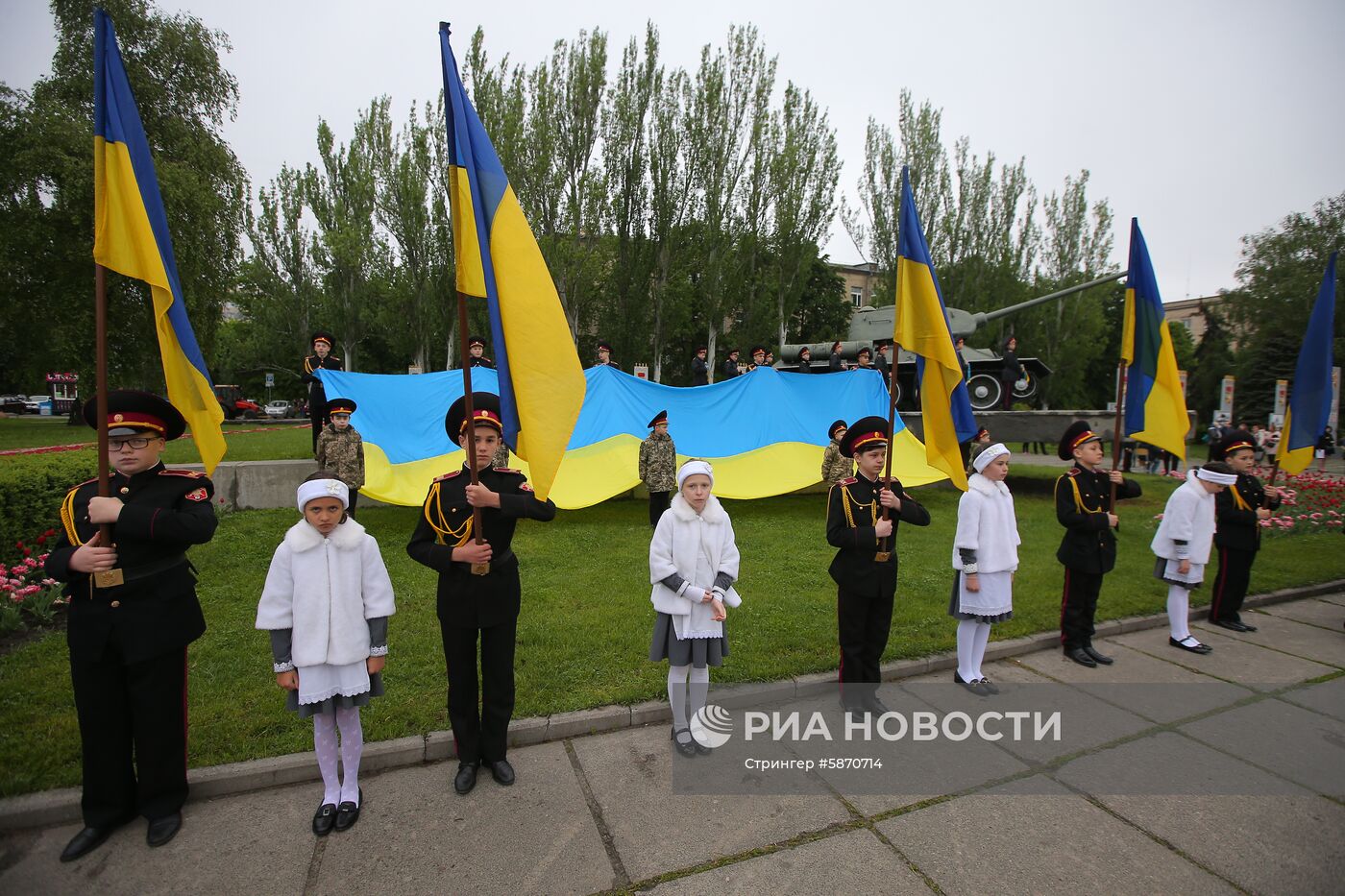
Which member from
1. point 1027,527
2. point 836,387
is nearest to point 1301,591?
point 1027,527

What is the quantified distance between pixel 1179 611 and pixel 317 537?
6.84 metres

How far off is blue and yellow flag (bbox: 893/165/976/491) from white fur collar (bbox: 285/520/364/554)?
3.57 m

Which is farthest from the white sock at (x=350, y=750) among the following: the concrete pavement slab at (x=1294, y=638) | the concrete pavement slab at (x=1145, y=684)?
the concrete pavement slab at (x=1294, y=638)

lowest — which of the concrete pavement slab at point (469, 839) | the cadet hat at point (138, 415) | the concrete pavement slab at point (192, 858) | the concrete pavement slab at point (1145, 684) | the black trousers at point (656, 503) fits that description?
the concrete pavement slab at point (192, 858)

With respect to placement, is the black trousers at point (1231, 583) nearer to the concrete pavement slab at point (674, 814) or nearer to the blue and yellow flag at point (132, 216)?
the concrete pavement slab at point (674, 814)

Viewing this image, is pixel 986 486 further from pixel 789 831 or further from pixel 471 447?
pixel 471 447

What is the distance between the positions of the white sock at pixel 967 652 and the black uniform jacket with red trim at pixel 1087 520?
109 cm

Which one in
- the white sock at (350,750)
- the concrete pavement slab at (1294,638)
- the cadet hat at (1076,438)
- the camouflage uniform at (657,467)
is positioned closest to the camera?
the white sock at (350,750)

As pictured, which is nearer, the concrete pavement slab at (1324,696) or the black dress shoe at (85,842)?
the black dress shoe at (85,842)

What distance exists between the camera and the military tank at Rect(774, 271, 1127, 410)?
16.4 metres

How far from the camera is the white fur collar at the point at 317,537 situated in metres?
3.07

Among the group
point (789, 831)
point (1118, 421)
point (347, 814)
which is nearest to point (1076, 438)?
point (1118, 421)

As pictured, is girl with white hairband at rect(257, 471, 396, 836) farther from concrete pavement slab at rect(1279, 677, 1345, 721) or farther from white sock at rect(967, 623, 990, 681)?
concrete pavement slab at rect(1279, 677, 1345, 721)

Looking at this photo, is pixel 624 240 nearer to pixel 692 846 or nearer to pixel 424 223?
pixel 424 223
